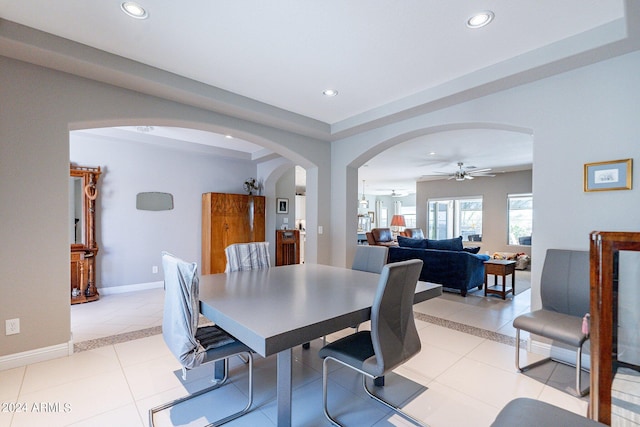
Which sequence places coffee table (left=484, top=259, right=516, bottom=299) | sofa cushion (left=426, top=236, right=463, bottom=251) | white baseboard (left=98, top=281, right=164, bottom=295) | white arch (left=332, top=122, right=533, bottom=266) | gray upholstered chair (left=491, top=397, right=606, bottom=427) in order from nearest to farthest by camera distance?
gray upholstered chair (left=491, top=397, right=606, bottom=427), white arch (left=332, top=122, right=533, bottom=266), coffee table (left=484, top=259, right=516, bottom=299), white baseboard (left=98, top=281, right=164, bottom=295), sofa cushion (left=426, top=236, right=463, bottom=251)

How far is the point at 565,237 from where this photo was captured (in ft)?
8.37

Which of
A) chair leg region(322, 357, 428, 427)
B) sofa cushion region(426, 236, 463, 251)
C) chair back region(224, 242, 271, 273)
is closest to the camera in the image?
chair leg region(322, 357, 428, 427)

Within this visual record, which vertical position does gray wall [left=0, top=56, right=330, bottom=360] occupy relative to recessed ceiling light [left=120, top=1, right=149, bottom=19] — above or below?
below

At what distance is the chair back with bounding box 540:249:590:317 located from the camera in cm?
235

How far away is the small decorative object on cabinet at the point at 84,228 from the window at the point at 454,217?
28.8 feet

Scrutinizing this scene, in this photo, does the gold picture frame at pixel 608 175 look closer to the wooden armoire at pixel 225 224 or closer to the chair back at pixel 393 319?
the chair back at pixel 393 319

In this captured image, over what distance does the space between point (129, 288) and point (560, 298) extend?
5780mm

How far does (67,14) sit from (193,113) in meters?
1.34

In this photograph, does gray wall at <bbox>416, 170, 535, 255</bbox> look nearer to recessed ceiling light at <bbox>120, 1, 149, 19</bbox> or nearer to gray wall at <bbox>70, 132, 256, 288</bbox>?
gray wall at <bbox>70, 132, 256, 288</bbox>

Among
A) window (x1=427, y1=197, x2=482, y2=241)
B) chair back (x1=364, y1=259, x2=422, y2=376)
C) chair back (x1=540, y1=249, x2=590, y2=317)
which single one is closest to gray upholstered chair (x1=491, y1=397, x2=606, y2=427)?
chair back (x1=364, y1=259, x2=422, y2=376)

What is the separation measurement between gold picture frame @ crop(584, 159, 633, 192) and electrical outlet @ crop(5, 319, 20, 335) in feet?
15.9

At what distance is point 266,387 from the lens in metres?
2.15

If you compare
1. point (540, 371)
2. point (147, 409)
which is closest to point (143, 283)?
point (147, 409)

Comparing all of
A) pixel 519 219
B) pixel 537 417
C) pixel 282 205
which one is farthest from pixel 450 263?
pixel 519 219
